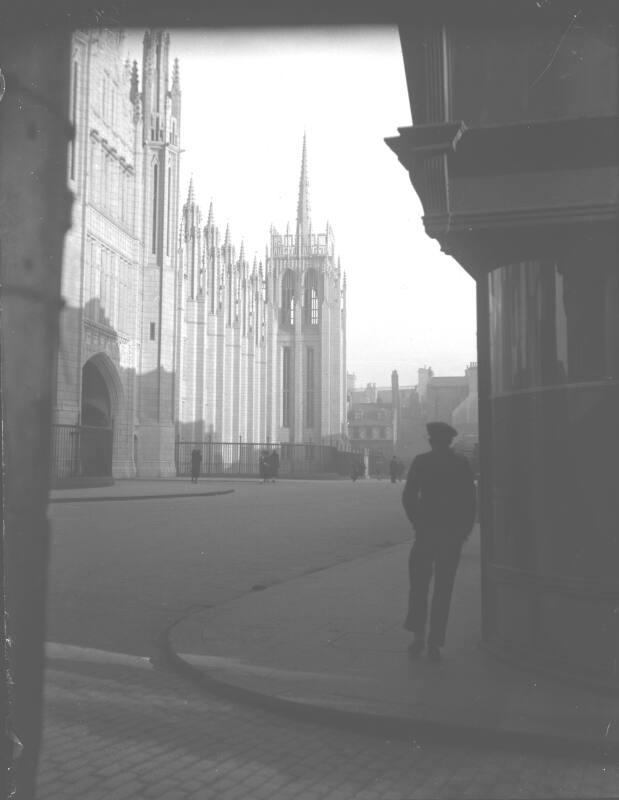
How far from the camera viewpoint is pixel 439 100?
4.79m

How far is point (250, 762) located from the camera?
3.49 metres

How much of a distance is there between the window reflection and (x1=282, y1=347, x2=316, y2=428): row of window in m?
76.8

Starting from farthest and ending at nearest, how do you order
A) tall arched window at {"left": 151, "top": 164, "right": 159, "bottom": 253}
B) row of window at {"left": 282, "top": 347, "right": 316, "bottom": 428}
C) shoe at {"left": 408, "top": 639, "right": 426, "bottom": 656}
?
1. row of window at {"left": 282, "top": 347, "right": 316, "bottom": 428}
2. tall arched window at {"left": 151, "top": 164, "right": 159, "bottom": 253}
3. shoe at {"left": 408, "top": 639, "right": 426, "bottom": 656}

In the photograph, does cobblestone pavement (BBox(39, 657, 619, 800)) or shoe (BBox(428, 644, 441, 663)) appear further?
shoe (BBox(428, 644, 441, 663))

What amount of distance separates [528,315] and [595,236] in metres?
0.54

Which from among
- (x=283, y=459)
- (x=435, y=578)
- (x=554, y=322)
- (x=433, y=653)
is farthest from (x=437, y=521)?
(x=283, y=459)

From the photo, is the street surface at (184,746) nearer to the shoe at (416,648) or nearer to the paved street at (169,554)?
the paved street at (169,554)

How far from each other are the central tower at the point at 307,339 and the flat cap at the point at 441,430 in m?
73.2

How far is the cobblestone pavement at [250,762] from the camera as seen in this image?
3215 millimetres

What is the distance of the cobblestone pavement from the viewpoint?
3215mm

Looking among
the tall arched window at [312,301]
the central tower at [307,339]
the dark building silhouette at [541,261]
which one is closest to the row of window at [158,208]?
the dark building silhouette at [541,261]

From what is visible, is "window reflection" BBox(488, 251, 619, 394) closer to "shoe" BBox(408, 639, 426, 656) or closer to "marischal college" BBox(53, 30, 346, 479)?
"shoe" BBox(408, 639, 426, 656)

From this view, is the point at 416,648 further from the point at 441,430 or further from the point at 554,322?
the point at 554,322

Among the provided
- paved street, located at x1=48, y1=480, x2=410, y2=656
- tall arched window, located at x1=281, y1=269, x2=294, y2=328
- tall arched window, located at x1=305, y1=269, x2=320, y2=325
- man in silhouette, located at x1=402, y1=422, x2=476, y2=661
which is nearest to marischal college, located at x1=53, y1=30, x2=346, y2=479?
paved street, located at x1=48, y1=480, x2=410, y2=656
